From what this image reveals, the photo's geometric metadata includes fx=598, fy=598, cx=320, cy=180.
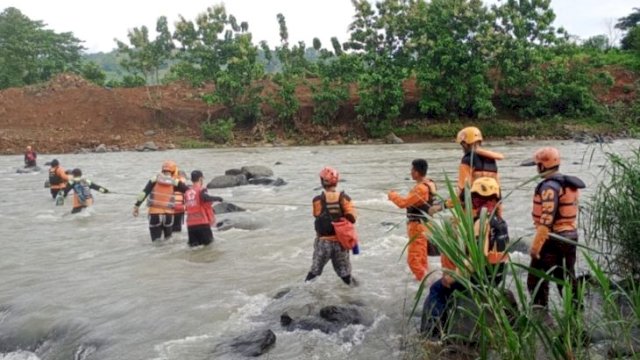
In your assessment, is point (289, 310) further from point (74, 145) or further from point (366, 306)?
point (74, 145)

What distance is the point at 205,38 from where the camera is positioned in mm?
36938

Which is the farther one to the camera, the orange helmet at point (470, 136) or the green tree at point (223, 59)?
the green tree at point (223, 59)

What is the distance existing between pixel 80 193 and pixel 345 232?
9.59 m

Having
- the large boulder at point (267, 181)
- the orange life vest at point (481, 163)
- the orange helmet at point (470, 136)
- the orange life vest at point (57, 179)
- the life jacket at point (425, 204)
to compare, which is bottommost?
the large boulder at point (267, 181)

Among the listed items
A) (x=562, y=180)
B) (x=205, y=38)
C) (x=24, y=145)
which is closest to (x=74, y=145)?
(x=24, y=145)

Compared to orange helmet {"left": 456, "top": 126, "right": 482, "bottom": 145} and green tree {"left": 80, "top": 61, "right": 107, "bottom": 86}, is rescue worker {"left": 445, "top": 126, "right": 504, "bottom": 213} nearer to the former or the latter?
orange helmet {"left": 456, "top": 126, "right": 482, "bottom": 145}

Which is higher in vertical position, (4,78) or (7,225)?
(4,78)

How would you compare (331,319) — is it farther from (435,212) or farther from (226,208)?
(226,208)

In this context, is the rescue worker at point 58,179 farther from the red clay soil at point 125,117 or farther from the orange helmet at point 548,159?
the red clay soil at point 125,117

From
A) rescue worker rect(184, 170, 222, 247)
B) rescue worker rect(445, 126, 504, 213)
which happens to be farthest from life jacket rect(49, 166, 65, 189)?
rescue worker rect(445, 126, 504, 213)

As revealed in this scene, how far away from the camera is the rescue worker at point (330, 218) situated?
706 centimetres

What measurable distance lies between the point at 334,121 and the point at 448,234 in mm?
34415

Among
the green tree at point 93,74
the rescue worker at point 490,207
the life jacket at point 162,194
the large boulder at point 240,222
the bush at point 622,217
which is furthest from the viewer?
the green tree at point 93,74

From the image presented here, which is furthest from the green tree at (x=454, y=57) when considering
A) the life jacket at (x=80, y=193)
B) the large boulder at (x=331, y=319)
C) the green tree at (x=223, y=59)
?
the large boulder at (x=331, y=319)
